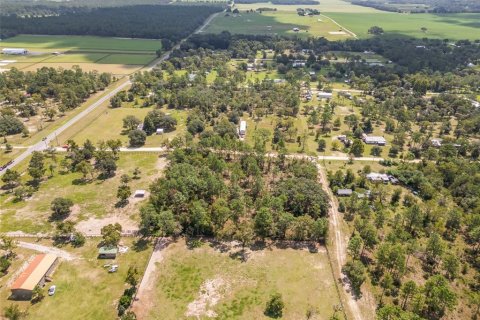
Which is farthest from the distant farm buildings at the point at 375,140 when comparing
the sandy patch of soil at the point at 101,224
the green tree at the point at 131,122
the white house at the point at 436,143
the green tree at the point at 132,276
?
the green tree at the point at 132,276

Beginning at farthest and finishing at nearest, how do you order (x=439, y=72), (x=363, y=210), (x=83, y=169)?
(x=439, y=72), (x=83, y=169), (x=363, y=210)

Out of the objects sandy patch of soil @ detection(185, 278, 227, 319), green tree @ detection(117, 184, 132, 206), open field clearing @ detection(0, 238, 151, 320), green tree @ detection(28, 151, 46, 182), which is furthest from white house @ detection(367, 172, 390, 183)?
green tree @ detection(28, 151, 46, 182)

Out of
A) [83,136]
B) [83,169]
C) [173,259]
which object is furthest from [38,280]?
[83,136]

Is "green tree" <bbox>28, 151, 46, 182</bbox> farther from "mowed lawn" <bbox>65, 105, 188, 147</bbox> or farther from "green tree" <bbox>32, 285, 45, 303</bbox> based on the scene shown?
"green tree" <bbox>32, 285, 45, 303</bbox>

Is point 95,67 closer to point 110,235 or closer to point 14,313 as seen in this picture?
point 110,235

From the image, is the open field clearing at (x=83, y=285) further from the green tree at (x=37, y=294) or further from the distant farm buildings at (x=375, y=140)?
the distant farm buildings at (x=375, y=140)

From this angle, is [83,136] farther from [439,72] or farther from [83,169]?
[439,72]
